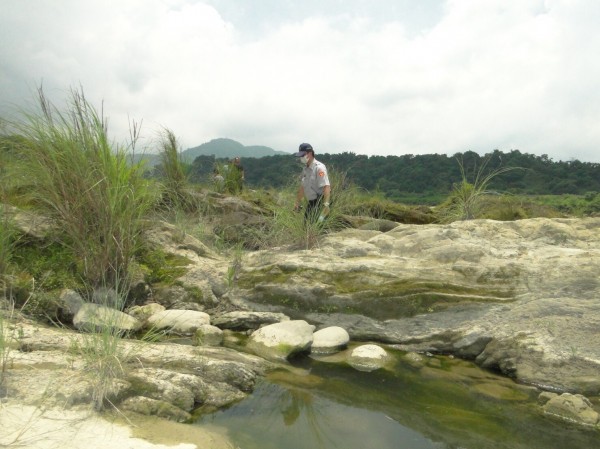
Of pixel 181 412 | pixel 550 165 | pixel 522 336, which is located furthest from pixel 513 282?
pixel 550 165

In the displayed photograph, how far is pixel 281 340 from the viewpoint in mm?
4098

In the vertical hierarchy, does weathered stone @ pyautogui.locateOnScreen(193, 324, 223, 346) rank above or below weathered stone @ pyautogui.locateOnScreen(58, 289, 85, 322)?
below

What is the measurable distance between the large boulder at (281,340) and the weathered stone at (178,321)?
1.99ft

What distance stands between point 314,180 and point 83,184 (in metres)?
3.45

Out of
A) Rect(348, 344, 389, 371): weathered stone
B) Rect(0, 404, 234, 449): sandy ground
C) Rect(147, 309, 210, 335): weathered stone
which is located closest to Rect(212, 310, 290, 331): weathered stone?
Rect(147, 309, 210, 335): weathered stone

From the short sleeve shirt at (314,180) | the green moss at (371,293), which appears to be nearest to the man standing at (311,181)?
the short sleeve shirt at (314,180)

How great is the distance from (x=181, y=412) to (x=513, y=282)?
3.50 metres

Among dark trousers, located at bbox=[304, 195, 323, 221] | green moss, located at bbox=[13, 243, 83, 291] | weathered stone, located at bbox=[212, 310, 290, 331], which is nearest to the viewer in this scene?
green moss, located at bbox=[13, 243, 83, 291]

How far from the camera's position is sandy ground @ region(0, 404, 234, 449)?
2.08 metres

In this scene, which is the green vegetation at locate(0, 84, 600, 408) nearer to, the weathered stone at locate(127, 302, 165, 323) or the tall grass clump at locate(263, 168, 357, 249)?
the tall grass clump at locate(263, 168, 357, 249)

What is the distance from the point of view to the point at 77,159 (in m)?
3.96

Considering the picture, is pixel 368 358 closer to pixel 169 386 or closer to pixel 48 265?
pixel 169 386

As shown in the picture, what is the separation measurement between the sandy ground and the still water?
266mm

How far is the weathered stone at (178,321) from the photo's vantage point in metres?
4.35
